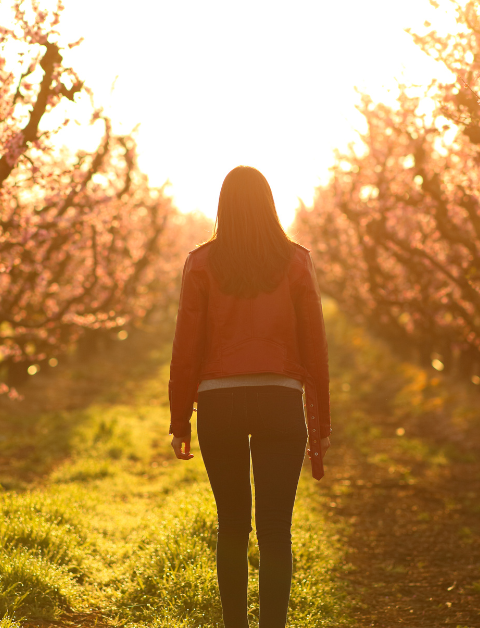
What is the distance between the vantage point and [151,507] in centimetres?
760

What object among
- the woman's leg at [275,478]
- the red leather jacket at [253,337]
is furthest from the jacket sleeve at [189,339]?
the woman's leg at [275,478]

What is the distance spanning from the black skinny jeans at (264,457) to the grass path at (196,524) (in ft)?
4.25

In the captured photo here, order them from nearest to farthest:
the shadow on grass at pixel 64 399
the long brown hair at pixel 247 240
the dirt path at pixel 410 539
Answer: the long brown hair at pixel 247 240
the dirt path at pixel 410 539
the shadow on grass at pixel 64 399

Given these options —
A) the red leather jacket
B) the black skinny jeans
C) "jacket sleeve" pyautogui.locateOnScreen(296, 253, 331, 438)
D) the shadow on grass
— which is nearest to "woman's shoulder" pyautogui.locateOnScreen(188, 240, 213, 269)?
the red leather jacket

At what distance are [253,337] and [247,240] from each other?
49cm

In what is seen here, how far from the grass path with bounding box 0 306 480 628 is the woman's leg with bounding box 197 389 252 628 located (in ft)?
3.32

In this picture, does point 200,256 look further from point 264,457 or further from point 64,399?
point 64,399

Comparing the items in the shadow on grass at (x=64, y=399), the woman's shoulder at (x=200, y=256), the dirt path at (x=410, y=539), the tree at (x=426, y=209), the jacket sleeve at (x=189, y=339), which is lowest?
the dirt path at (x=410, y=539)

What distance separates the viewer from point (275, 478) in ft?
11.1

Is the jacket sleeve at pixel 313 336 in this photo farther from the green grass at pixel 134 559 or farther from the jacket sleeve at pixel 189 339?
the green grass at pixel 134 559

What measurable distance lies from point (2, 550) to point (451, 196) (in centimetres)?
800

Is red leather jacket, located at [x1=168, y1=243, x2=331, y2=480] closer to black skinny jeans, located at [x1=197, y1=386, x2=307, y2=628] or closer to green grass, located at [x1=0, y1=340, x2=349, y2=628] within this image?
black skinny jeans, located at [x1=197, y1=386, x2=307, y2=628]

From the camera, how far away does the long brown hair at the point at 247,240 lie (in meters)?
3.49

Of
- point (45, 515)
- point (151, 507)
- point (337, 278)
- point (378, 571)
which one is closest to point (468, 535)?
point (378, 571)
